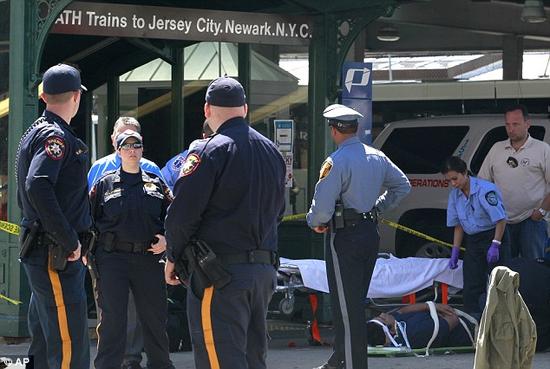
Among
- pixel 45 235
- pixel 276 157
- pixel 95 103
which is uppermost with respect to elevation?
pixel 95 103

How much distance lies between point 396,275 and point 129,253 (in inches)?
131

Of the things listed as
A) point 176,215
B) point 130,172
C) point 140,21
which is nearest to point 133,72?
point 140,21

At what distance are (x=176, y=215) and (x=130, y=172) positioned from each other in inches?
81.9

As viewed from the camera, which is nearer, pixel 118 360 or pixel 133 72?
pixel 118 360

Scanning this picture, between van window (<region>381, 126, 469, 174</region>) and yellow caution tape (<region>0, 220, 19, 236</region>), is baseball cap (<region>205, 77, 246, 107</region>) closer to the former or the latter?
yellow caution tape (<region>0, 220, 19, 236</region>)

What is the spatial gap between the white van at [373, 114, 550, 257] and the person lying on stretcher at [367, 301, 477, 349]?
3999 millimetres

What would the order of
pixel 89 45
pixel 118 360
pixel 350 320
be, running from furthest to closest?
pixel 89 45, pixel 350 320, pixel 118 360

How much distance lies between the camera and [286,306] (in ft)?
32.9

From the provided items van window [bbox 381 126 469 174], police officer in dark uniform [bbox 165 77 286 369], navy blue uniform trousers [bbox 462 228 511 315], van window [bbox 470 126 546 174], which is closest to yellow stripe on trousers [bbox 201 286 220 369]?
police officer in dark uniform [bbox 165 77 286 369]

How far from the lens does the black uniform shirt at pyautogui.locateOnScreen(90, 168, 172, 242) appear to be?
7.63 m

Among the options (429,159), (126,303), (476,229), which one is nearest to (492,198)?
(476,229)

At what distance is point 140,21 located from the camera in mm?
9789

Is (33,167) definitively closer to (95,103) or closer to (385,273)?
(385,273)

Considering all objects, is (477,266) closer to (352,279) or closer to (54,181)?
(352,279)
